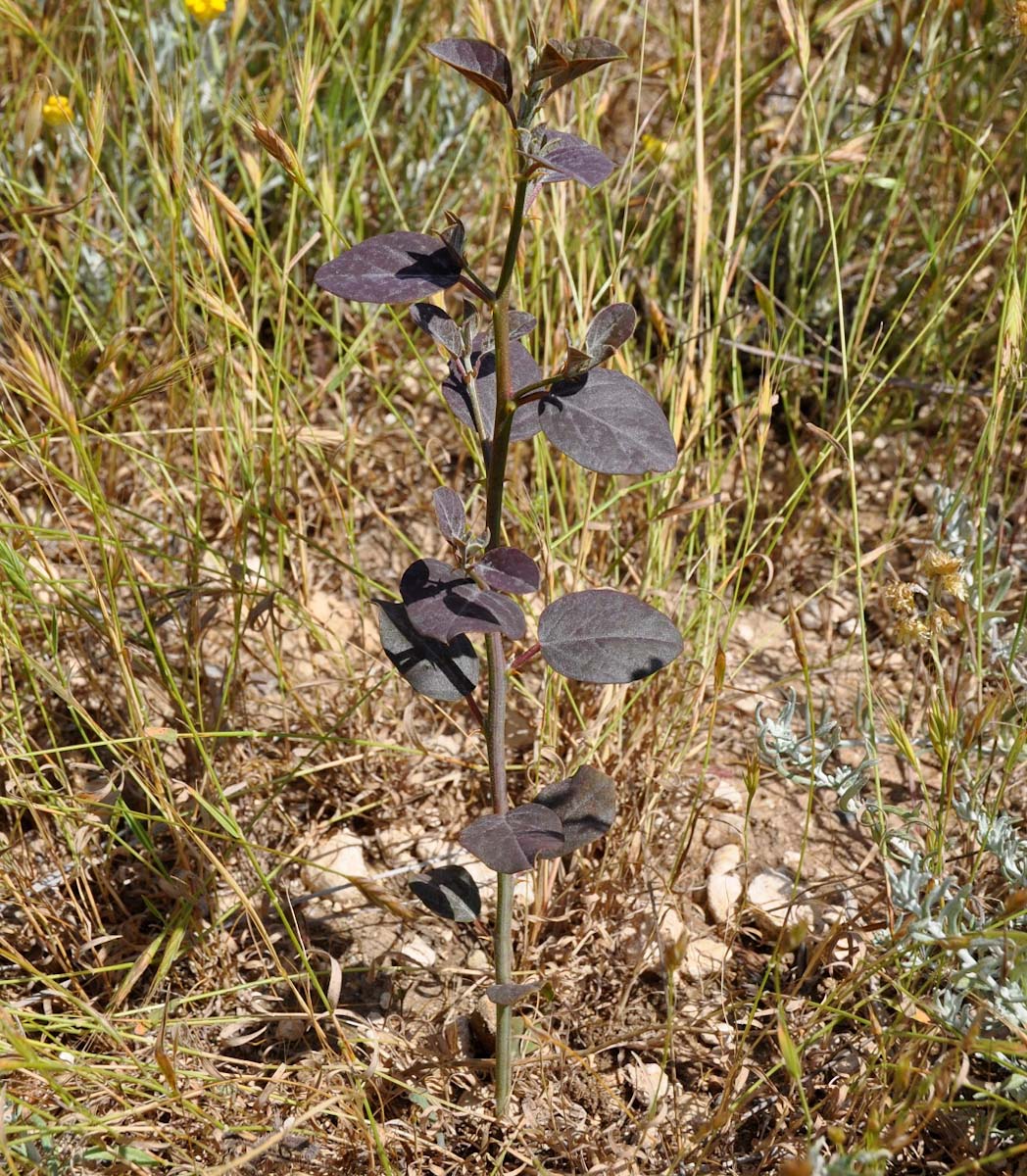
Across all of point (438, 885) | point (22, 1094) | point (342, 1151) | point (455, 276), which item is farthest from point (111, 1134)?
point (455, 276)

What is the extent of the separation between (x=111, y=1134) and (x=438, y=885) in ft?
1.53

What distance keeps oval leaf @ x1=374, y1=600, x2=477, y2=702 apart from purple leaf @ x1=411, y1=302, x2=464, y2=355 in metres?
0.27

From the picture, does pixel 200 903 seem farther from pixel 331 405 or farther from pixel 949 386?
pixel 949 386

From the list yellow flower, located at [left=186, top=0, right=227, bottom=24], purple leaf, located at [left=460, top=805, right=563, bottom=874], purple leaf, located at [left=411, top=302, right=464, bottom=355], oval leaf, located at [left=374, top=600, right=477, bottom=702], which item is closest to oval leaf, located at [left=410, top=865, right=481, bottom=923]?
purple leaf, located at [left=460, top=805, right=563, bottom=874]

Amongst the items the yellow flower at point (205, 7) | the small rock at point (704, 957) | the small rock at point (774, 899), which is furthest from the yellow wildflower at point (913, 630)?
the yellow flower at point (205, 7)

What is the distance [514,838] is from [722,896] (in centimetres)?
60

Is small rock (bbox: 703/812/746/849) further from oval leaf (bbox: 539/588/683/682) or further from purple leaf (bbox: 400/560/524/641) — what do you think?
purple leaf (bbox: 400/560/524/641)

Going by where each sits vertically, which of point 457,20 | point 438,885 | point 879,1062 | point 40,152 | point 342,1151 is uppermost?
point 457,20

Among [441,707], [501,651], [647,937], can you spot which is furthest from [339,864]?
[501,651]

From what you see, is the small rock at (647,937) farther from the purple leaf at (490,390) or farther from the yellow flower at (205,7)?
the yellow flower at (205,7)

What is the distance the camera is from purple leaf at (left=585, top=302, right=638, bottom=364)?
970mm

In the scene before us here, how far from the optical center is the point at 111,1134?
4.17 ft

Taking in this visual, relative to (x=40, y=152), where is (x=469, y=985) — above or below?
below

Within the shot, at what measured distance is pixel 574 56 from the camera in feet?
2.90
